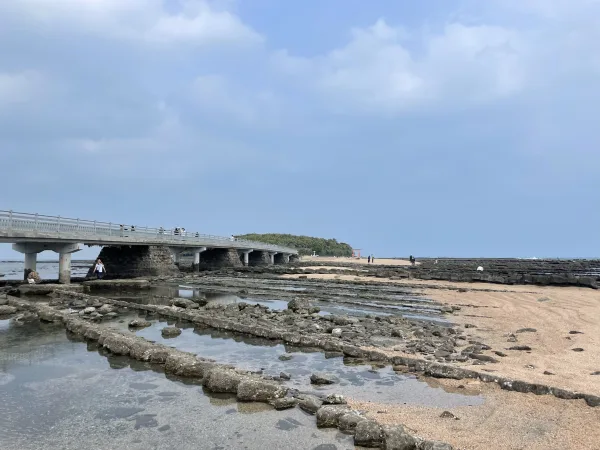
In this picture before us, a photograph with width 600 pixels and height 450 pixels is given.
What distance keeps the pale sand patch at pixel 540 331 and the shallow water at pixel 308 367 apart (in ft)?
7.45

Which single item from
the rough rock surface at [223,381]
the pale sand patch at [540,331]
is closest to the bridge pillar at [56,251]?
the rough rock surface at [223,381]

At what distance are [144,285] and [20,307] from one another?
15.4 m

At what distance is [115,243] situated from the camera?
38.8m

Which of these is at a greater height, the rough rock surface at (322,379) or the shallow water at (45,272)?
the rough rock surface at (322,379)

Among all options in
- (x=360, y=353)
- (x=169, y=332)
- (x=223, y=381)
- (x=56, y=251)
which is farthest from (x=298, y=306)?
(x=56, y=251)

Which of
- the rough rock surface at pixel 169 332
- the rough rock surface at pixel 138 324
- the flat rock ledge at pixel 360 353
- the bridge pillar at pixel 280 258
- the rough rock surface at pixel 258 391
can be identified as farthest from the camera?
the bridge pillar at pixel 280 258

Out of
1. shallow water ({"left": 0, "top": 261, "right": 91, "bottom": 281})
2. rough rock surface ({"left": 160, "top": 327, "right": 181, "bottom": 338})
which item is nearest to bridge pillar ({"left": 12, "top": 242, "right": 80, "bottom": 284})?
shallow water ({"left": 0, "top": 261, "right": 91, "bottom": 281})

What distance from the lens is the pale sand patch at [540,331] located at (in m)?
10.1

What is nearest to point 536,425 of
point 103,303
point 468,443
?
point 468,443

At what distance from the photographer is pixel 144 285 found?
3656cm

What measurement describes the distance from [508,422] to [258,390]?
492 centimetres

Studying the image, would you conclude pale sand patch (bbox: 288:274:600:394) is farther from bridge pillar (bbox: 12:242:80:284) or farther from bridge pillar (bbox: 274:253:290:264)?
bridge pillar (bbox: 274:253:290:264)

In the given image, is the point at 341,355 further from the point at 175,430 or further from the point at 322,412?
the point at 175,430

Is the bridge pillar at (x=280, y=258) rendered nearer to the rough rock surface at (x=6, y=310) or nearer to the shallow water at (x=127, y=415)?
the rough rock surface at (x=6, y=310)
